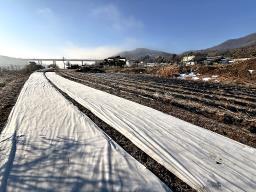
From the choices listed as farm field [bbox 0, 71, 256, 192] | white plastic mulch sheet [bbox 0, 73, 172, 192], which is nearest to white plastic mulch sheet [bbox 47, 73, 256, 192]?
farm field [bbox 0, 71, 256, 192]

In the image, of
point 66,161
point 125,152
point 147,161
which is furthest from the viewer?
point 125,152

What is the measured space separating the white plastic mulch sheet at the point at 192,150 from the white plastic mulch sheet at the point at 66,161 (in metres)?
0.55

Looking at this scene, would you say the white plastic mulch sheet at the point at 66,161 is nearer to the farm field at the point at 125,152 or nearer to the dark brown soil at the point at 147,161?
the farm field at the point at 125,152

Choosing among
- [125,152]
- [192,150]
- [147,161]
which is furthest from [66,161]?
[192,150]

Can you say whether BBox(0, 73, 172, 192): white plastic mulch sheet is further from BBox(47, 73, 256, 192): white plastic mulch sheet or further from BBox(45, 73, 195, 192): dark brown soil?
BBox(47, 73, 256, 192): white plastic mulch sheet

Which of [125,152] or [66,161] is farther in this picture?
[125,152]

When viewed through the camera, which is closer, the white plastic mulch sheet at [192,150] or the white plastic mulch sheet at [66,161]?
the white plastic mulch sheet at [66,161]

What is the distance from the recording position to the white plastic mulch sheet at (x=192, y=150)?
3.79 meters

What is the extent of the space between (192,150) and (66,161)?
2340 millimetres

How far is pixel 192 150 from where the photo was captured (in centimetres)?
488

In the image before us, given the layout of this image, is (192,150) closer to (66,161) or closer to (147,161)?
(147,161)

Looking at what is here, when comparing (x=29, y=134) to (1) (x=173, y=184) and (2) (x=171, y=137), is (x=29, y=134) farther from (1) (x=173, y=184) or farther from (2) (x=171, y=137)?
(1) (x=173, y=184)

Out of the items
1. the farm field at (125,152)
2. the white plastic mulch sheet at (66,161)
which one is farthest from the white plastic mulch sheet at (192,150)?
the white plastic mulch sheet at (66,161)

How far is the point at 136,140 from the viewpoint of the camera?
17.9 feet
